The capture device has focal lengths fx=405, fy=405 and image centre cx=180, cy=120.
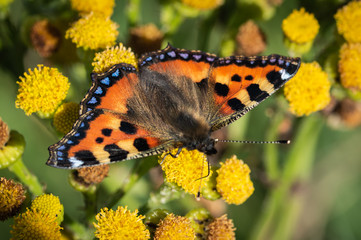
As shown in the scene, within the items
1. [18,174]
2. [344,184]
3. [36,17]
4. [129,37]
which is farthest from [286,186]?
[36,17]

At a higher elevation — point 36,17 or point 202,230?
point 36,17

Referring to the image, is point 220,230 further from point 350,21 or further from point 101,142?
point 350,21

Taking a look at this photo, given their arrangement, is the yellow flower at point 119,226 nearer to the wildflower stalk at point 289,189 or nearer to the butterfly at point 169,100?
the butterfly at point 169,100

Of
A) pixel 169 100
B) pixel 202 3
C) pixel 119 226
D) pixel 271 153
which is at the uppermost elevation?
pixel 202 3

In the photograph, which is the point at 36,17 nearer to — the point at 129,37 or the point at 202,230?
the point at 129,37

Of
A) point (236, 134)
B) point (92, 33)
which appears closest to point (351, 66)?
point (236, 134)

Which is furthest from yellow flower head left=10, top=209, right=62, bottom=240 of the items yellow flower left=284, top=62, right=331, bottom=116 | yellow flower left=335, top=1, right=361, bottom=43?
yellow flower left=335, top=1, right=361, bottom=43
